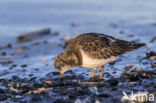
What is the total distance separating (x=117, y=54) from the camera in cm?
680

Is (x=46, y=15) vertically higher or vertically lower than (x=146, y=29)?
higher

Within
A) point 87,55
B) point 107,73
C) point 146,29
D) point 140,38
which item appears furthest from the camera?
point 146,29

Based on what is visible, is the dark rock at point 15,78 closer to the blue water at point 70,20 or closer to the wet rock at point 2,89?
the blue water at point 70,20

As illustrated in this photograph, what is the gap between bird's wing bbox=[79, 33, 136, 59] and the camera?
6.59m

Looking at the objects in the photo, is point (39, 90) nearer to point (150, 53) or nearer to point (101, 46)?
point (101, 46)

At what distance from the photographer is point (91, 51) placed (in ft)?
21.5

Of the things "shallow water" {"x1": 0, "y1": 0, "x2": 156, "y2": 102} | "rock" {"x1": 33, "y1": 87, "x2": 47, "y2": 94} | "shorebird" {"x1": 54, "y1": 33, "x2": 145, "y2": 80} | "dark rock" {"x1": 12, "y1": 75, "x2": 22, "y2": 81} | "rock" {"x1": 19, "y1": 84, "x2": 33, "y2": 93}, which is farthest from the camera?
"shallow water" {"x1": 0, "y1": 0, "x2": 156, "y2": 102}

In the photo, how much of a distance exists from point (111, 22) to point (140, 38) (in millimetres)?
3190

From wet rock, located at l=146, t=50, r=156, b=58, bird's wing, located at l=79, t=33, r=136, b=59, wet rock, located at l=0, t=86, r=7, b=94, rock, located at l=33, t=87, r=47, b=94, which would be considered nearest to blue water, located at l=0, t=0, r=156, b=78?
wet rock, located at l=146, t=50, r=156, b=58

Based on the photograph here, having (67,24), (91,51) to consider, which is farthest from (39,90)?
(67,24)

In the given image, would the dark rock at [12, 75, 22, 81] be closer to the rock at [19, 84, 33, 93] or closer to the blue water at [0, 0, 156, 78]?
the blue water at [0, 0, 156, 78]

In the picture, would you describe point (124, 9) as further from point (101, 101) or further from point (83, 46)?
point (101, 101)

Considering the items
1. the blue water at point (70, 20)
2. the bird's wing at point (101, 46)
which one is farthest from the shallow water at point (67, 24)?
the bird's wing at point (101, 46)

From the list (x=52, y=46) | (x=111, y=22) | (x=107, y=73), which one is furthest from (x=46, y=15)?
(x=107, y=73)
